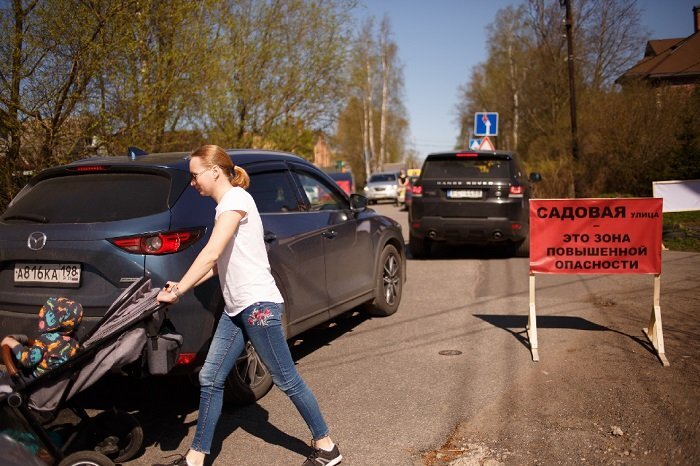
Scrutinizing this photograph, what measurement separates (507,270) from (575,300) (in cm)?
265

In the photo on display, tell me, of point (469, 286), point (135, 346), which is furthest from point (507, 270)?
point (135, 346)

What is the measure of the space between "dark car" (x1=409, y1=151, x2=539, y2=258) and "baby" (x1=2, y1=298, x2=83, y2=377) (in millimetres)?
8800

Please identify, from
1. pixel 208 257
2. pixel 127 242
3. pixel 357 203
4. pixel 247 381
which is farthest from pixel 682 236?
pixel 208 257

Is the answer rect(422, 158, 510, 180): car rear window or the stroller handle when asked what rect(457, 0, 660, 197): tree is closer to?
rect(422, 158, 510, 180): car rear window

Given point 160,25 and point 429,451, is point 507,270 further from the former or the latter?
point 429,451

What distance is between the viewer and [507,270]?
11.3m

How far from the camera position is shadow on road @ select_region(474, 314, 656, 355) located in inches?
274

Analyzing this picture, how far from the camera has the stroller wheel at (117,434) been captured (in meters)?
4.08

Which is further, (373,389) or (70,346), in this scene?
(373,389)

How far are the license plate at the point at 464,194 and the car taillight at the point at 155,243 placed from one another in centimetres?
810

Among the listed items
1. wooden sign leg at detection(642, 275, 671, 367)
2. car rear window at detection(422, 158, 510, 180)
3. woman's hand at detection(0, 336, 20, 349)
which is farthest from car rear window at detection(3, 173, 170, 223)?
car rear window at detection(422, 158, 510, 180)

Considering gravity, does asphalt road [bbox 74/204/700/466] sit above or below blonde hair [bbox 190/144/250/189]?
below

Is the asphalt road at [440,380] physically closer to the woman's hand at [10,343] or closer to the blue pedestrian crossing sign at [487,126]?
the woman's hand at [10,343]

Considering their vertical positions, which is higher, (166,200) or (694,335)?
(166,200)
